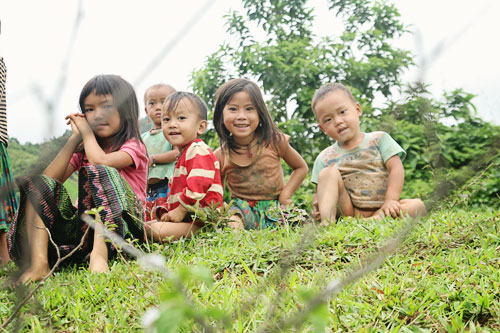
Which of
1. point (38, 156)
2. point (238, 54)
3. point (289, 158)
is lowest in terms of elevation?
point (289, 158)

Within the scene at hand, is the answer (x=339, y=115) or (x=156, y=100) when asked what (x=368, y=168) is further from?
(x=156, y=100)

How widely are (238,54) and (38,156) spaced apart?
5495 mm

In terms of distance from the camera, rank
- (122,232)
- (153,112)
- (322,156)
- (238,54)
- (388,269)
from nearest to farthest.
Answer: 1. (388,269)
2. (122,232)
3. (322,156)
4. (153,112)
5. (238,54)

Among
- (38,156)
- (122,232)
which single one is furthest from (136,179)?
(38,156)

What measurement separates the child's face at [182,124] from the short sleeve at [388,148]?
1383 millimetres

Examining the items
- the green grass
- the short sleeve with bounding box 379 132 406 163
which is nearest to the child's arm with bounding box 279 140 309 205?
the short sleeve with bounding box 379 132 406 163

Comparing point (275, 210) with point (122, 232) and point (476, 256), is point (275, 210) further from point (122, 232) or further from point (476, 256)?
point (476, 256)

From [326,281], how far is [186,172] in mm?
1535

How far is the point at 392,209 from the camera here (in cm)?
301

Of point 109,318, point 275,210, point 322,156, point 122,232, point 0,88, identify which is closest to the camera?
point 109,318

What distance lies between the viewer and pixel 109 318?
1607mm

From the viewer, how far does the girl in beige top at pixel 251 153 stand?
365cm

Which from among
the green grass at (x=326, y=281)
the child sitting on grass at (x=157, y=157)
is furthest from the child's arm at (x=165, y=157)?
the green grass at (x=326, y=281)

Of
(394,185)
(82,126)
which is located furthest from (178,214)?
(82,126)
